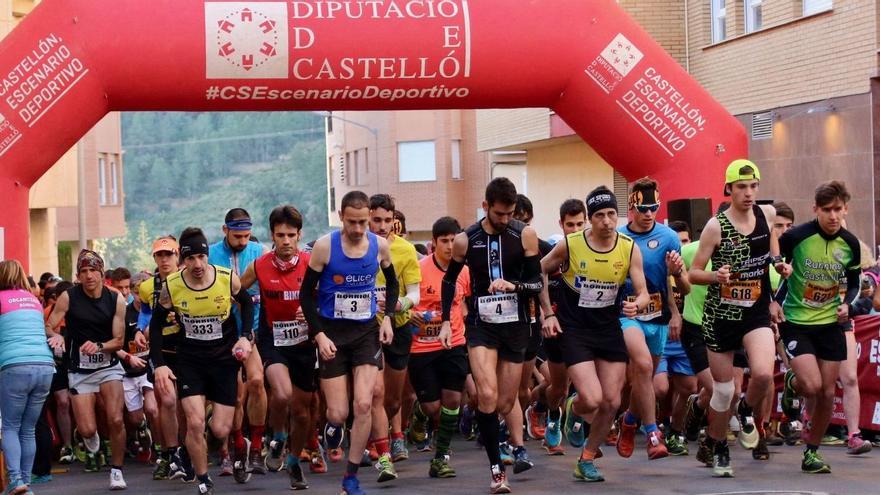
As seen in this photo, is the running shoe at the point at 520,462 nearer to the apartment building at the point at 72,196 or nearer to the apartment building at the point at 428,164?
the apartment building at the point at 72,196

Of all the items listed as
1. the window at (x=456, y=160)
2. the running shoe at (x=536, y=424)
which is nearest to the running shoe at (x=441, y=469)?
the running shoe at (x=536, y=424)

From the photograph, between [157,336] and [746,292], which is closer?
[746,292]

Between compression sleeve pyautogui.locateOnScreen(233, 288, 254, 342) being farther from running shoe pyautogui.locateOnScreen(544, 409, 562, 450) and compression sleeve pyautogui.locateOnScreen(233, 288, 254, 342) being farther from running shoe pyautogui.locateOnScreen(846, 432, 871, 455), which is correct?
running shoe pyautogui.locateOnScreen(846, 432, 871, 455)

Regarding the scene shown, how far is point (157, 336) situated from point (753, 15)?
1464 centimetres

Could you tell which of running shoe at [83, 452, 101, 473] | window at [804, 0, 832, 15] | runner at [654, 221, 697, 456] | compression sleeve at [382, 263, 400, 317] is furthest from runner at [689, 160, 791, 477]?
window at [804, 0, 832, 15]

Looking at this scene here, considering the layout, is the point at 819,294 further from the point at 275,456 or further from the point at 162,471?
the point at 162,471

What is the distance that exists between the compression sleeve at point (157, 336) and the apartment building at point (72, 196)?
57.3ft

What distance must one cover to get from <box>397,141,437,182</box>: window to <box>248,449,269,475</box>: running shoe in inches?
1738

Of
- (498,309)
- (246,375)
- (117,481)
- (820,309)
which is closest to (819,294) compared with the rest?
(820,309)

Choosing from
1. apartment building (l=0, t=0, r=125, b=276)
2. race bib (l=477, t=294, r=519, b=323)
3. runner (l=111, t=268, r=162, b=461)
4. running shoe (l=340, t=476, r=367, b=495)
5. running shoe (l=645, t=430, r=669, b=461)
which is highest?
apartment building (l=0, t=0, r=125, b=276)

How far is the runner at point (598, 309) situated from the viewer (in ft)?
33.7

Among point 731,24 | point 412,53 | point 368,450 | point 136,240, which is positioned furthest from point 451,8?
point 136,240

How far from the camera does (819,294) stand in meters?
10.6

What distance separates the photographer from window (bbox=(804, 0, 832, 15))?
20.1 metres
